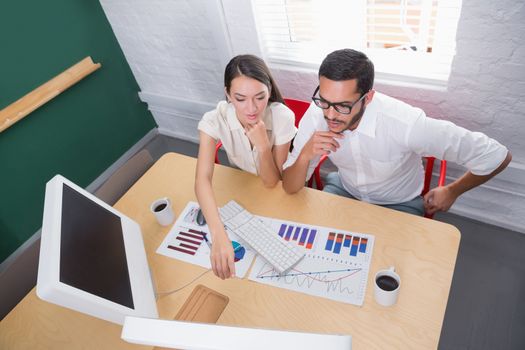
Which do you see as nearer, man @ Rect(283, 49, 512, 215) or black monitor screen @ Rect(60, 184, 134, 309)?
black monitor screen @ Rect(60, 184, 134, 309)

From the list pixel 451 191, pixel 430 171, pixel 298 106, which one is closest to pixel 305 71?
pixel 298 106

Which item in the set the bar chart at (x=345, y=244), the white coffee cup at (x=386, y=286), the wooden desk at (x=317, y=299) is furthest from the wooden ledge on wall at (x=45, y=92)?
the white coffee cup at (x=386, y=286)

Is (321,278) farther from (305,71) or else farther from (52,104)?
(52,104)

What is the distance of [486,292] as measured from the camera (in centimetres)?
190

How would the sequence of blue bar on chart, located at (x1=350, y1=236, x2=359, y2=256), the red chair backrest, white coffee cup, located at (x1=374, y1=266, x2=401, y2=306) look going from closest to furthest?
white coffee cup, located at (x1=374, y1=266, x2=401, y2=306) → blue bar on chart, located at (x1=350, y1=236, x2=359, y2=256) → the red chair backrest

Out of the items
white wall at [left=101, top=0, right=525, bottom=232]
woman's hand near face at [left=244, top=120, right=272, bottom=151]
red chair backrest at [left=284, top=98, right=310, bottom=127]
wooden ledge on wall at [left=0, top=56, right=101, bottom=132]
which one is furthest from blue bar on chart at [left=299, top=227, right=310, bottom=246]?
wooden ledge on wall at [left=0, top=56, right=101, bottom=132]

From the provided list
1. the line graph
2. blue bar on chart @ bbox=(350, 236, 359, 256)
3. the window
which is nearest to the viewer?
the line graph

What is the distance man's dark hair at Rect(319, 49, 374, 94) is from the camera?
128cm

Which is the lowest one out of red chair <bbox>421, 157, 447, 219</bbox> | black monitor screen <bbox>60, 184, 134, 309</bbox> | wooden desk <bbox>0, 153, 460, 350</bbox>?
red chair <bbox>421, 157, 447, 219</bbox>

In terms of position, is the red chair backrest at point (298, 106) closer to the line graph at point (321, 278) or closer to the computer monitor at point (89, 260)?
the line graph at point (321, 278)

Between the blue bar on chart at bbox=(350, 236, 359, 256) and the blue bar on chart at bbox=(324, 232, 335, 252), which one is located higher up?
the blue bar on chart at bbox=(324, 232, 335, 252)

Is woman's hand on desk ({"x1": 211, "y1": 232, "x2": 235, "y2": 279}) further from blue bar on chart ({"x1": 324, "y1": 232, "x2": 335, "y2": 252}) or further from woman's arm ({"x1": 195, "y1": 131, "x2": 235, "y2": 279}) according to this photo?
blue bar on chart ({"x1": 324, "y1": 232, "x2": 335, "y2": 252})

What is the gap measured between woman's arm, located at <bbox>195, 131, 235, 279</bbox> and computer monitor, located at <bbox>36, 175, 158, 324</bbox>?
26 centimetres

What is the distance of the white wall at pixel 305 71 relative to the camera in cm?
150
